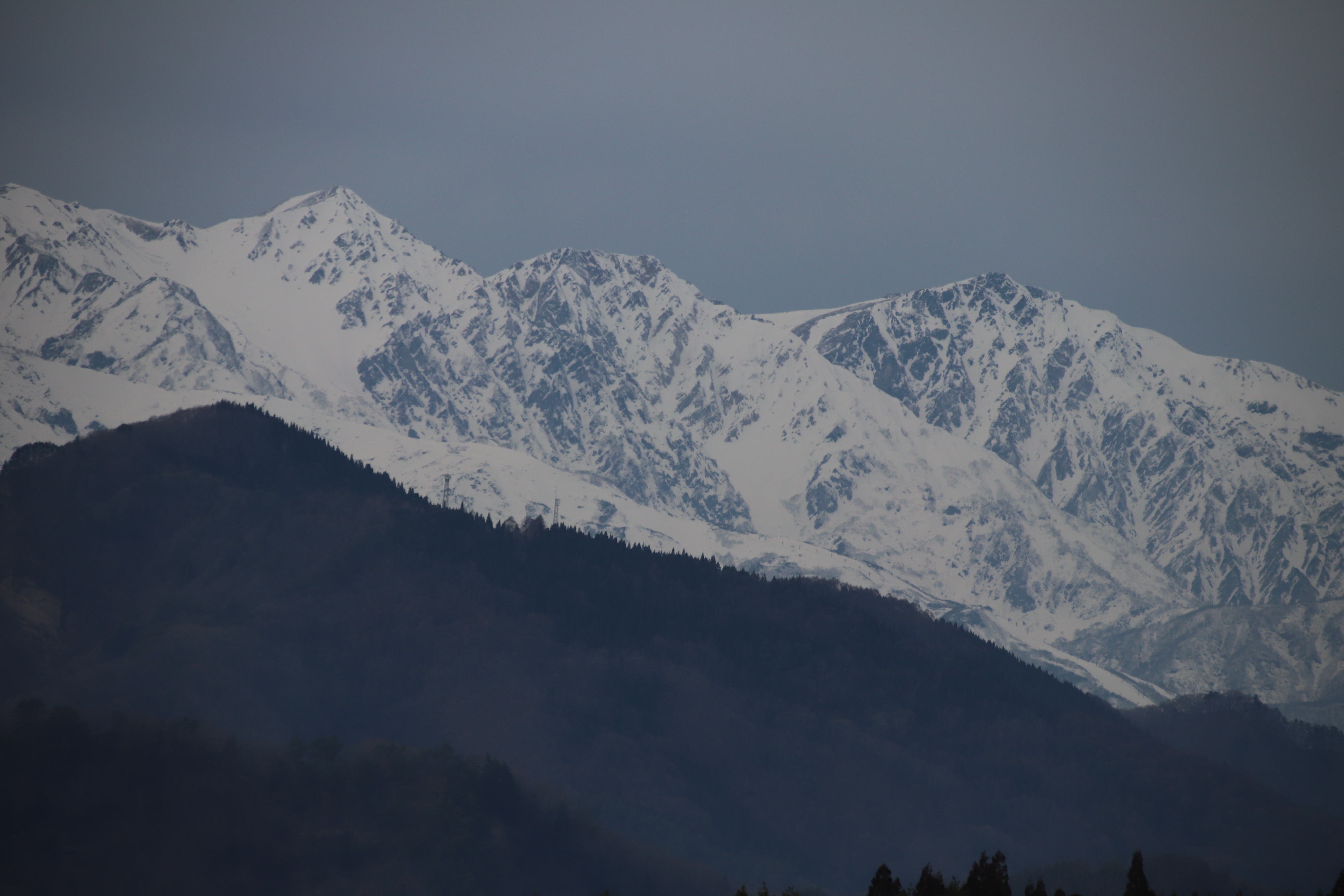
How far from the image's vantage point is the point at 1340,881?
165 m

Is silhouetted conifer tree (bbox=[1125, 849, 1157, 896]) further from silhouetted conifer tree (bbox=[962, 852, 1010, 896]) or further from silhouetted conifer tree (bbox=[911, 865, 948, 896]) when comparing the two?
silhouetted conifer tree (bbox=[911, 865, 948, 896])

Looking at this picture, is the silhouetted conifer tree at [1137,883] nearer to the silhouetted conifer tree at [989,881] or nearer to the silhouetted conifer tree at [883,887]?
the silhouetted conifer tree at [989,881]

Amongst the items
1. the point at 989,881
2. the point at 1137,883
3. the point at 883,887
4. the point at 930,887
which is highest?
the point at 1137,883

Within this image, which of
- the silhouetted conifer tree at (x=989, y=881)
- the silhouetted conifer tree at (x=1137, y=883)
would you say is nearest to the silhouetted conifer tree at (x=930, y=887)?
the silhouetted conifer tree at (x=989, y=881)

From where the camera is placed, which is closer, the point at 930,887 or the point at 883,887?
the point at 930,887

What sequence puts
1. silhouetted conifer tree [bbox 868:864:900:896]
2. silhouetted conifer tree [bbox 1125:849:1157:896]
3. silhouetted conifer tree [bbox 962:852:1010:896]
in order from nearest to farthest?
silhouetted conifer tree [bbox 1125:849:1157:896] → silhouetted conifer tree [bbox 868:864:900:896] → silhouetted conifer tree [bbox 962:852:1010:896]

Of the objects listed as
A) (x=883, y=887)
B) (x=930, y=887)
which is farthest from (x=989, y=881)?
(x=883, y=887)

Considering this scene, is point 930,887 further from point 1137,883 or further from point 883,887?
point 1137,883

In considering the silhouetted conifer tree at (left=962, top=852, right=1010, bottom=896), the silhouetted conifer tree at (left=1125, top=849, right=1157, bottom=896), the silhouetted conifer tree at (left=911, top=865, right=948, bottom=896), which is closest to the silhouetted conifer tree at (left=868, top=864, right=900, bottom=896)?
the silhouetted conifer tree at (left=911, top=865, right=948, bottom=896)

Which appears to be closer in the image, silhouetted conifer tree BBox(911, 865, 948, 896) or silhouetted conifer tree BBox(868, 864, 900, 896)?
silhouetted conifer tree BBox(911, 865, 948, 896)

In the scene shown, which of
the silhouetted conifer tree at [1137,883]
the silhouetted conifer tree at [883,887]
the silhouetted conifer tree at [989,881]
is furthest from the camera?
A: the silhouetted conifer tree at [989,881]

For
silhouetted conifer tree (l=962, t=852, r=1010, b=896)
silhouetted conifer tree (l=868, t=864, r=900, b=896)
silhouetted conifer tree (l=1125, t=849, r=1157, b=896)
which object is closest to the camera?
silhouetted conifer tree (l=1125, t=849, r=1157, b=896)

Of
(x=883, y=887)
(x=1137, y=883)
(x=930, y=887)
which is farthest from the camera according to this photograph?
(x=883, y=887)

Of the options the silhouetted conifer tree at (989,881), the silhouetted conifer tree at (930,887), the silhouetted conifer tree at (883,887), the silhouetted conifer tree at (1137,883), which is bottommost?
the silhouetted conifer tree at (883,887)
